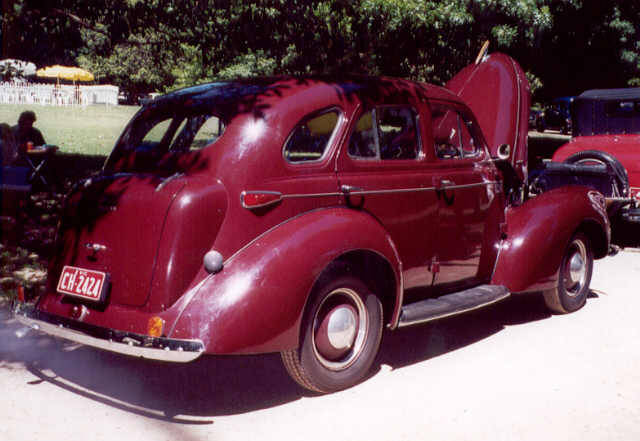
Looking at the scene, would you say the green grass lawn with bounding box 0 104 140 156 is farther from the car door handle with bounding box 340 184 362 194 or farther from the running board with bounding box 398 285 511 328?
the car door handle with bounding box 340 184 362 194

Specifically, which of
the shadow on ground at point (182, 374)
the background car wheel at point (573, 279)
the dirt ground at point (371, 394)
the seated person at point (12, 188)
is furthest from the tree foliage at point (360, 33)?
the background car wheel at point (573, 279)

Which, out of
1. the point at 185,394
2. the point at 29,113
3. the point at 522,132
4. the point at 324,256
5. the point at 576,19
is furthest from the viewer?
the point at 576,19

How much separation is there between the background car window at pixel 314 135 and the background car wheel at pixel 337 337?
85cm

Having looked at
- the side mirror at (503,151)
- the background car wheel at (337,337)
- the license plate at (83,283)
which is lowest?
the background car wheel at (337,337)

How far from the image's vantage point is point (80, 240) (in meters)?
4.30

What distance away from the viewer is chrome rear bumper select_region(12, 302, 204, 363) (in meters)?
3.71

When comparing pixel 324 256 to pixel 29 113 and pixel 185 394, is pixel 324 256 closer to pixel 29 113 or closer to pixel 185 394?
pixel 185 394

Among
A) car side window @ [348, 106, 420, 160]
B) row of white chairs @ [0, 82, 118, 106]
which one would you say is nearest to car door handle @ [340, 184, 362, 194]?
car side window @ [348, 106, 420, 160]

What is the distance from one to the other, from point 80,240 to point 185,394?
1.15m

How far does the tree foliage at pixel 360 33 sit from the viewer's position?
10266 mm

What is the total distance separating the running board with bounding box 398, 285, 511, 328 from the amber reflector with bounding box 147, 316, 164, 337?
1.62 metres

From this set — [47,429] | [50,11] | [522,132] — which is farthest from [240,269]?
[50,11]

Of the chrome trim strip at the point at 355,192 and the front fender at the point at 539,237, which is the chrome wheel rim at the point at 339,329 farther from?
the front fender at the point at 539,237

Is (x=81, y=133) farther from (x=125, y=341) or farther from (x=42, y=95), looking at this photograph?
(x=42, y=95)
